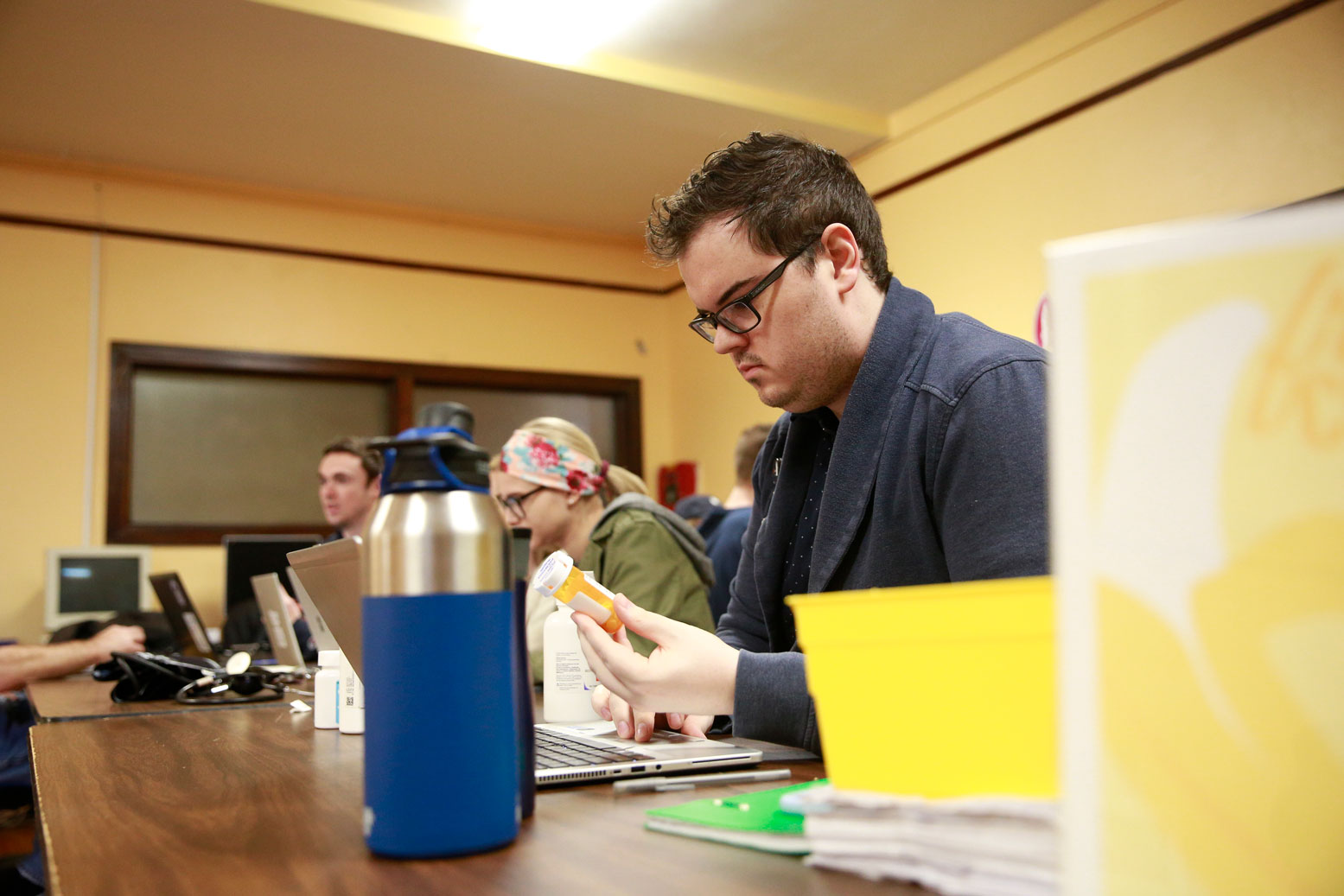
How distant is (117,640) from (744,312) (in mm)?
2224

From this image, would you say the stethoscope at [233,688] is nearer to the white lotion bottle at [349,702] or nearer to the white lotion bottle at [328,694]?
the white lotion bottle at [328,694]

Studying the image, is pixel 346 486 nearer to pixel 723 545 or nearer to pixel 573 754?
pixel 723 545

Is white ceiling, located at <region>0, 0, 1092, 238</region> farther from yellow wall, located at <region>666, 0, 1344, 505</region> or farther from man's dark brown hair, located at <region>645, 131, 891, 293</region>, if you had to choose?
man's dark brown hair, located at <region>645, 131, 891, 293</region>

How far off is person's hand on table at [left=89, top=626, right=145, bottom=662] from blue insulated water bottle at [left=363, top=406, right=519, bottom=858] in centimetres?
242

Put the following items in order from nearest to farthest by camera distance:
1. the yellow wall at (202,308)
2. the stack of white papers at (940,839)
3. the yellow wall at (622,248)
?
the stack of white papers at (940,839) < the yellow wall at (622,248) < the yellow wall at (202,308)

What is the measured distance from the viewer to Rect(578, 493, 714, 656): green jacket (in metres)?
2.25

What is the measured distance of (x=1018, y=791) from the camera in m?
0.50

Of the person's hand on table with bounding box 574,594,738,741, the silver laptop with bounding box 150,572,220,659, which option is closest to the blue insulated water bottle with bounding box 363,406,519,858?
the person's hand on table with bounding box 574,594,738,741

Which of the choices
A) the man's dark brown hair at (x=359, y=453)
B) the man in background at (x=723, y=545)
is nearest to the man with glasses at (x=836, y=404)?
the man in background at (x=723, y=545)

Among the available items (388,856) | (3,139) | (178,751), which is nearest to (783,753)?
(388,856)

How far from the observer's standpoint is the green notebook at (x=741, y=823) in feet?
2.04

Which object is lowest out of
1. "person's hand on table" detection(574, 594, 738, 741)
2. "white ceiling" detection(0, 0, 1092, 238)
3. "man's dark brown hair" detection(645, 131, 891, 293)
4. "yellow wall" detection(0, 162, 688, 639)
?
"person's hand on table" detection(574, 594, 738, 741)

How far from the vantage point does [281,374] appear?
16.3 feet

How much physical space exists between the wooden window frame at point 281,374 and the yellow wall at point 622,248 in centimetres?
6
